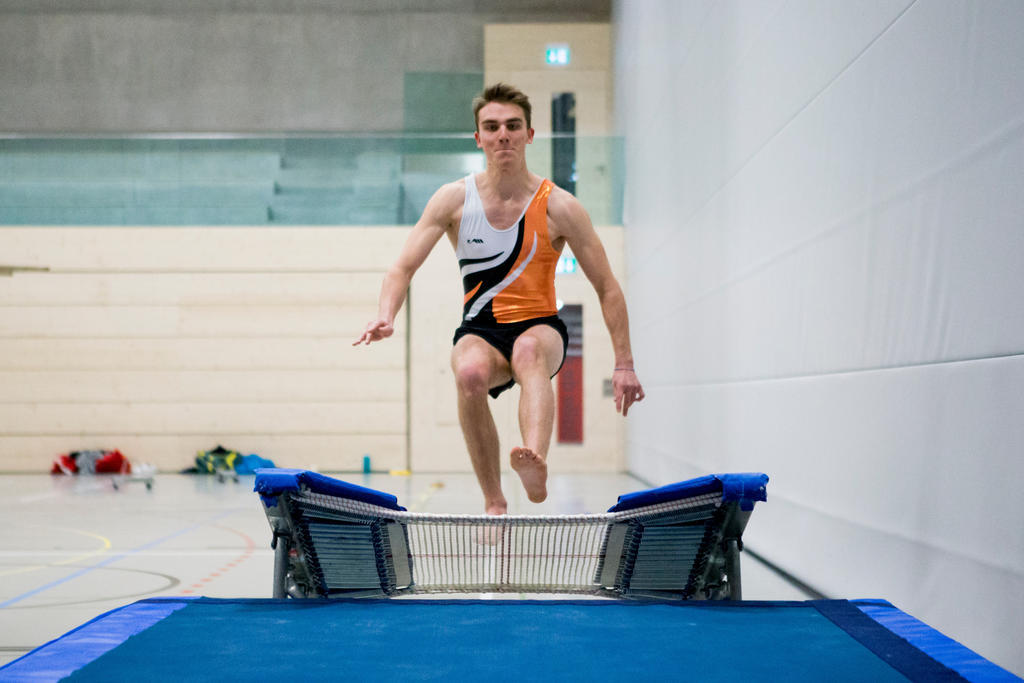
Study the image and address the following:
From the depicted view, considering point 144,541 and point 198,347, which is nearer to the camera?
point 144,541

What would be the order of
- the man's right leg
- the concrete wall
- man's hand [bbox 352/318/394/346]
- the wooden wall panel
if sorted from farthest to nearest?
1. the concrete wall
2. the wooden wall panel
3. the man's right leg
4. man's hand [bbox 352/318/394/346]

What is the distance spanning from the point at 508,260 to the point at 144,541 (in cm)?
281

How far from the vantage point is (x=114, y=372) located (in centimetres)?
991

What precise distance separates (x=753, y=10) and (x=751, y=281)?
1.22 m

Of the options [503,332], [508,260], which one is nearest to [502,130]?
[508,260]

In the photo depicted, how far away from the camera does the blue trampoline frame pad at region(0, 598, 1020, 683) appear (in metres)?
1.55

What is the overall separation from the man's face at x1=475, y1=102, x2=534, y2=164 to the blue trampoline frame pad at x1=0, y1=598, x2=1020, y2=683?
138 centimetres

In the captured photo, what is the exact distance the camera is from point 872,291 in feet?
8.97

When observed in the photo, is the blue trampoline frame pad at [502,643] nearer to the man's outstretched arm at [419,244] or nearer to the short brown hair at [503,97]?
the man's outstretched arm at [419,244]

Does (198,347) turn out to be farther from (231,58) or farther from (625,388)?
(625,388)

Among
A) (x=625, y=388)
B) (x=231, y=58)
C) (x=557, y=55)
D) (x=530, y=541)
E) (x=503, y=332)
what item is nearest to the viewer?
(x=530, y=541)

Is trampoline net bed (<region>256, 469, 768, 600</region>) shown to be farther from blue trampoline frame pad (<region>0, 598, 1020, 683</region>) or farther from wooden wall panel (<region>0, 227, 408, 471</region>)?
wooden wall panel (<region>0, 227, 408, 471</region>)

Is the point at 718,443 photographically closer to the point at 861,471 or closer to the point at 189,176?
the point at 861,471

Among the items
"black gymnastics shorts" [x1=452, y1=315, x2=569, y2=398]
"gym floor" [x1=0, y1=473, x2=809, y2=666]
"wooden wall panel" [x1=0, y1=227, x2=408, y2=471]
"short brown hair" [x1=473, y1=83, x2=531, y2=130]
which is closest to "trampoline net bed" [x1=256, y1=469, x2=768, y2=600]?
"black gymnastics shorts" [x1=452, y1=315, x2=569, y2=398]
